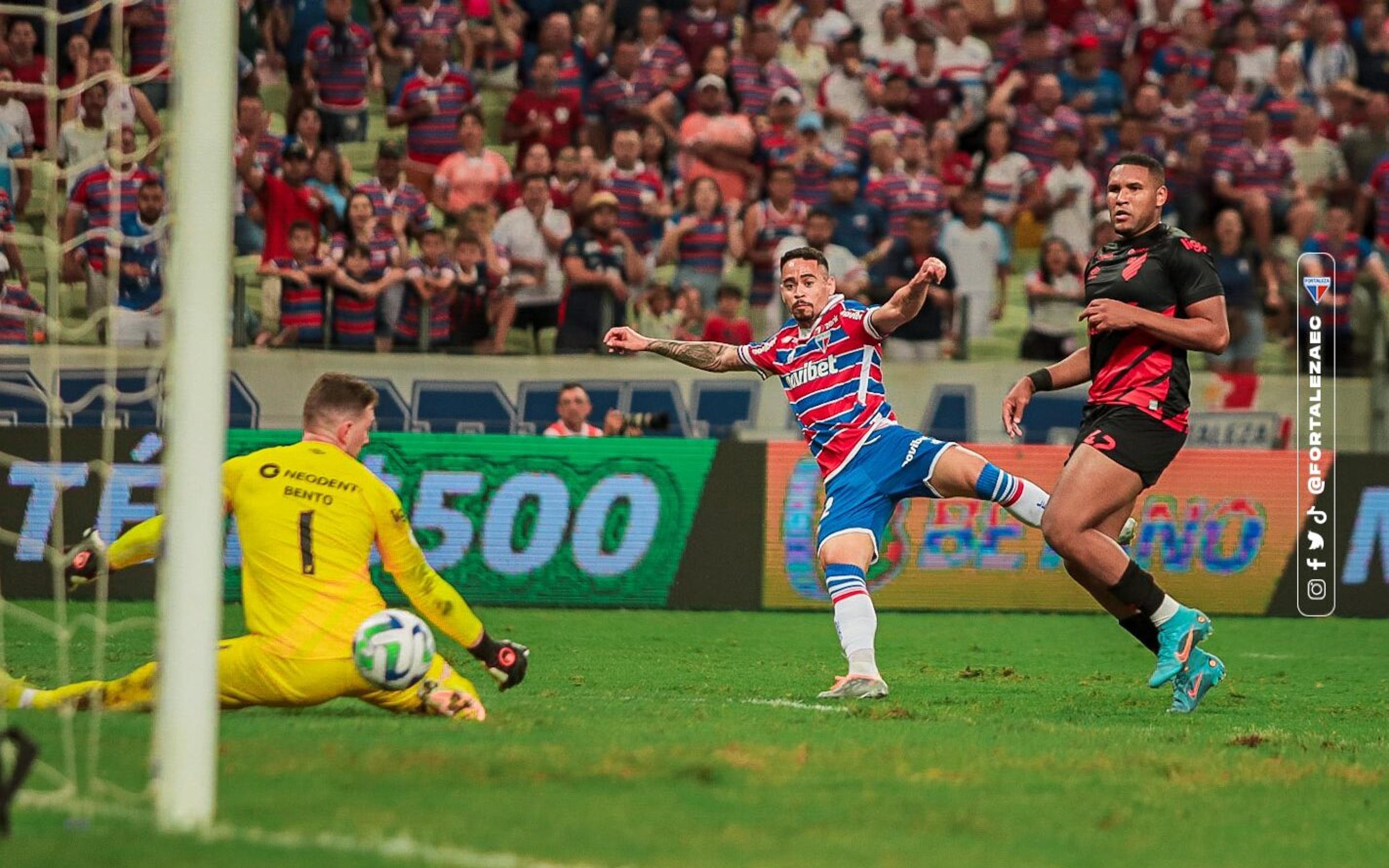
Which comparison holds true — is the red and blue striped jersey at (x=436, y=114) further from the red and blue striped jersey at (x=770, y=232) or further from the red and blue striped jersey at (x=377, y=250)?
the red and blue striped jersey at (x=770, y=232)

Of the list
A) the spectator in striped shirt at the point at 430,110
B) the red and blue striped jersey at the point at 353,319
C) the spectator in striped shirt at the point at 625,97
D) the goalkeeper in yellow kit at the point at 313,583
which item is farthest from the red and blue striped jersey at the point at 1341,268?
the goalkeeper in yellow kit at the point at 313,583

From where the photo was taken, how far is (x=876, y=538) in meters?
9.08

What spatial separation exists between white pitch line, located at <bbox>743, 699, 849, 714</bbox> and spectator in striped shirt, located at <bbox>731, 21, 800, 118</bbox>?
1084 cm

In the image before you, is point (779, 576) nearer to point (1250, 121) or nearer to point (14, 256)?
point (14, 256)

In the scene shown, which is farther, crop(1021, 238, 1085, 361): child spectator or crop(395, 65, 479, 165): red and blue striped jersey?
crop(395, 65, 479, 165): red and blue striped jersey

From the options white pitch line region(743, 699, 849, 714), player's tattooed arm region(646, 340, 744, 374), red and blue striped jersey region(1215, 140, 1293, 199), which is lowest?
white pitch line region(743, 699, 849, 714)

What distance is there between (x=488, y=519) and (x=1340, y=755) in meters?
8.24

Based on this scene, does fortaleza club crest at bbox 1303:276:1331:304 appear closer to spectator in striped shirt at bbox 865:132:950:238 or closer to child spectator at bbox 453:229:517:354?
spectator in striped shirt at bbox 865:132:950:238

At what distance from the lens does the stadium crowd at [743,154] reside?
15.7 m

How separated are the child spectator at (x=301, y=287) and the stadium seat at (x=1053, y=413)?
20.6ft

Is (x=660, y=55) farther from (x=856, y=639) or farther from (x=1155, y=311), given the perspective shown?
(x=856, y=639)

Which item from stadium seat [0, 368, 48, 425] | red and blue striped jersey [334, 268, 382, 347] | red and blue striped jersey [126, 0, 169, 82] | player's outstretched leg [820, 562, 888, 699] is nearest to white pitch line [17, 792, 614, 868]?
player's outstretched leg [820, 562, 888, 699]

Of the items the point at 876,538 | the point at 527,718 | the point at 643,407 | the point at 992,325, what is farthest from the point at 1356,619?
the point at 527,718

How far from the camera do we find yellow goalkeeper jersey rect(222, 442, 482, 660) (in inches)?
283
